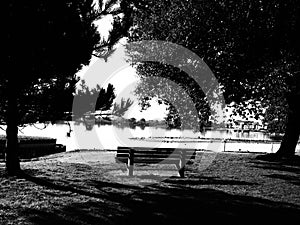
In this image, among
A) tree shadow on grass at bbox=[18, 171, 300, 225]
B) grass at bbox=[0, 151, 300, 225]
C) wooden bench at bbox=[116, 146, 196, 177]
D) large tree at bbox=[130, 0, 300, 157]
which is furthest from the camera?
large tree at bbox=[130, 0, 300, 157]

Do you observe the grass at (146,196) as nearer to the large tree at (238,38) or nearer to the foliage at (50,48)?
the foliage at (50,48)

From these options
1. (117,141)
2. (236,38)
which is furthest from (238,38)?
(117,141)

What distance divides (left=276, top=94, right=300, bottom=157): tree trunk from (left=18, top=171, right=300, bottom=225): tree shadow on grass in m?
9.52

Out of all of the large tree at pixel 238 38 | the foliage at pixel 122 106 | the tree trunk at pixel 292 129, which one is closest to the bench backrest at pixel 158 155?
the foliage at pixel 122 106

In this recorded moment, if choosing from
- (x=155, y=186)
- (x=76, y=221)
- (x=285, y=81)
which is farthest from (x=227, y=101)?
(x=76, y=221)

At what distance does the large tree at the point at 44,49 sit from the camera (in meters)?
9.20

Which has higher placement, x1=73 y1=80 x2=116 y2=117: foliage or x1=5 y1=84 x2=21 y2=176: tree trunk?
x1=73 y1=80 x2=116 y2=117: foliage

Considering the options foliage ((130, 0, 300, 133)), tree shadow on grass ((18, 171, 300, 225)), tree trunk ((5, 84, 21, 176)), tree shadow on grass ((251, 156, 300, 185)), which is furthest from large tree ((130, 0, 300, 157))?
tree trunk ((5, 84, 21, 176))

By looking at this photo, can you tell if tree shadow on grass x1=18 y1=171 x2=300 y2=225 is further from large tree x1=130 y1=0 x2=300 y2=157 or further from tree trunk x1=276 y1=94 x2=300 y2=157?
tree trunk x1=276 y1=94 x2=300 y2=157

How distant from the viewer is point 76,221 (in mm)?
6312

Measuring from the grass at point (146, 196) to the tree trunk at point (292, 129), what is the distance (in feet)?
14.3

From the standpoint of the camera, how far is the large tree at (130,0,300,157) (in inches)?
492

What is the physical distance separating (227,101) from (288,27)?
376 cm

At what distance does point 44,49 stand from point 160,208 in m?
5.68
